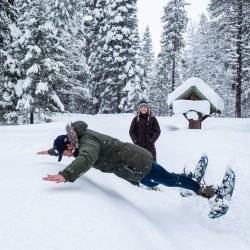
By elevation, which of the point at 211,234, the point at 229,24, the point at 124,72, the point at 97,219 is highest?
the point at 229,24

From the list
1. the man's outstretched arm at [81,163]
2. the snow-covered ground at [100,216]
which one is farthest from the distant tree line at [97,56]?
the man's outstretched arm at [81,163]

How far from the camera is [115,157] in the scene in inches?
229

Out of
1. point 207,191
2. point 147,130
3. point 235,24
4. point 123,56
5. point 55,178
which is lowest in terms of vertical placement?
point 207,191

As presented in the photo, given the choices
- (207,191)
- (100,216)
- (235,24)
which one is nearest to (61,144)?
(100,216)

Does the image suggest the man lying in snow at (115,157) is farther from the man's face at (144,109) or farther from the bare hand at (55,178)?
the man's face at (144,109)

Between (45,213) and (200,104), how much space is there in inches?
748

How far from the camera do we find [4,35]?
24.2 m

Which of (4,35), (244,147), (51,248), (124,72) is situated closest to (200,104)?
(244,147)

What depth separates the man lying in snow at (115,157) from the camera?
5.51 metres

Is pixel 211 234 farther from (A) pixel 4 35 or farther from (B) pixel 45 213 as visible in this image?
(A) pixel 4 35

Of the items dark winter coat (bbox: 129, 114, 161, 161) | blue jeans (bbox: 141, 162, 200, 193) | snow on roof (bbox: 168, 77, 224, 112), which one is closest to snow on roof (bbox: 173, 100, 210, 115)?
snow on roof (bbox: 168, 77, 224, 112)

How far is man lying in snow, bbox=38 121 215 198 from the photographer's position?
5.51 metres

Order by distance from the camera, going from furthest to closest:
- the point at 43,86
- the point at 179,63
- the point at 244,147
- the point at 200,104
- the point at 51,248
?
the point at 179,63 < the point at 43,86 < the point at 200,104 < the point at 244,147 < the point at 51,248

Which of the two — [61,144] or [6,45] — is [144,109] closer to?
[61,144]
